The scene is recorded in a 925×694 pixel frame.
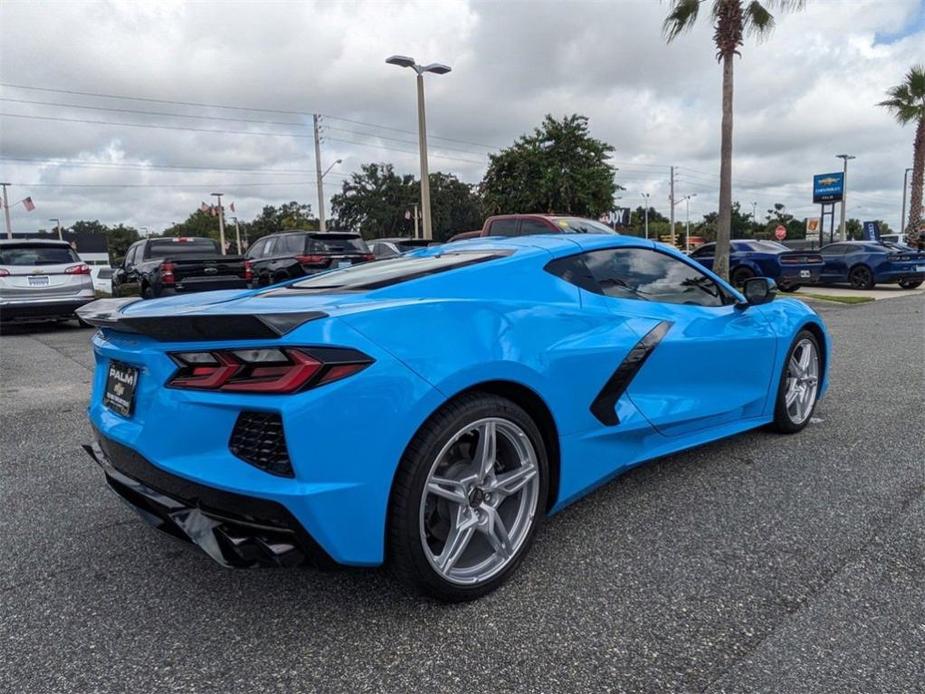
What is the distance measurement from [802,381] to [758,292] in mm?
891

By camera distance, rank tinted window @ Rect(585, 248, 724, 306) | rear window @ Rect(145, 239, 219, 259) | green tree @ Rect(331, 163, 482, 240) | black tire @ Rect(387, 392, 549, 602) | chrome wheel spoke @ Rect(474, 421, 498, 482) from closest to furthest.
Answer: black tire @ Rect(387, 392, 549, 602)
chrome wheel spoke @ Rect(474, 421, 498, 482)
tinted window @ Rect(585, 248, 724, 306)
rear window @ Rect(145, 239, 219, 259)
green tree @ Rect(331, 163, 482, 240)

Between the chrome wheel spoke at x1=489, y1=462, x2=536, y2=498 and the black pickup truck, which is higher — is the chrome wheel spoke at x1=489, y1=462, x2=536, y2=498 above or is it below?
below

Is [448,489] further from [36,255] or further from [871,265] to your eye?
[871,265]

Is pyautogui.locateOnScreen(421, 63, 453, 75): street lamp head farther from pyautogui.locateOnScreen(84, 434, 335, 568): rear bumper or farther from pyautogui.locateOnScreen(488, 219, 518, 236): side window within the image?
pyautogui.locateOnScreen(84, 434, 335, 568): rear bumper

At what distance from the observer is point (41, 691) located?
1.92 m

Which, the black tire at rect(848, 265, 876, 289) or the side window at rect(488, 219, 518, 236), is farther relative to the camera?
the black tire at rect(848, 265, 876, 289)

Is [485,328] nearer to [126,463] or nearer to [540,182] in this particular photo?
[126,463]

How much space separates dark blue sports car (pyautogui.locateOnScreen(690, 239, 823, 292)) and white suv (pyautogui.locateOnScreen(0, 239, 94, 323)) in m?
14.2

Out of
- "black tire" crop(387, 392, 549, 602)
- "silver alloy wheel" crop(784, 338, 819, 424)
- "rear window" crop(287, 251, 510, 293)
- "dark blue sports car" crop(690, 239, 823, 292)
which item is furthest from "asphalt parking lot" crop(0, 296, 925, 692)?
"dark blue sports car" crop(690, 239, 823, 292)

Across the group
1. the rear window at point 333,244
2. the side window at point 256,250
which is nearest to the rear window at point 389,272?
the rear window at point 333,244

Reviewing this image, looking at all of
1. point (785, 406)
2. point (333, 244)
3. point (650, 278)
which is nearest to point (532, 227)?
point (333, 244)

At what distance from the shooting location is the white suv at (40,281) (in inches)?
411

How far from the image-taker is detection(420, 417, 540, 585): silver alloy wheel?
2.32m

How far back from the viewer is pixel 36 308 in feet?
34.7
